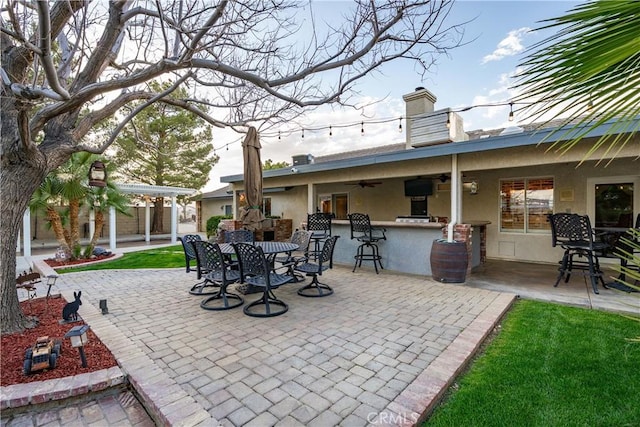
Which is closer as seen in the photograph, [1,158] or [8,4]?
[8,4]

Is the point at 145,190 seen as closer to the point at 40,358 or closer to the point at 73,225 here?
the point at 73,225

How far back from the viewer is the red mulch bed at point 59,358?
9.32 feet

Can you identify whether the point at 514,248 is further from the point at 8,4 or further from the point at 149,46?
the point at 8,4

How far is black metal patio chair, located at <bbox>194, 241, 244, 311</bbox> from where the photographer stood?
4691 millimetres

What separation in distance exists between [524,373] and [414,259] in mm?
4347

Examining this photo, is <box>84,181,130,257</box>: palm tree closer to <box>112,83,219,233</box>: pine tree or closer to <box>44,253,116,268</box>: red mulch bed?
<box>44,253,116,268</box>: red mulch bed

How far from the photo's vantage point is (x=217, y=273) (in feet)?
17.0

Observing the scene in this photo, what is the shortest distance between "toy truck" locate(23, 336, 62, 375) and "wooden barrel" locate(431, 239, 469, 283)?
237 inches

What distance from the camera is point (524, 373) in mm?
2992

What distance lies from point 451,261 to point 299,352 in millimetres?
4113

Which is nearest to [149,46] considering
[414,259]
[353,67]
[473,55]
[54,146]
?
[54,146]

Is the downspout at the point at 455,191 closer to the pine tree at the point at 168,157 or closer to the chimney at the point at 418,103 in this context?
the chimney at the point at 418,103

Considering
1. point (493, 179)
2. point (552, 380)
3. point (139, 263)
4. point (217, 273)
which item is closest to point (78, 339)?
point (217, 273)

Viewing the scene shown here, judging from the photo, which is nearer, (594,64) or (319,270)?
(594,64)
